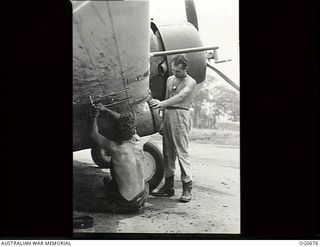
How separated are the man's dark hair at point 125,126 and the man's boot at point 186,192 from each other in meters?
0.49

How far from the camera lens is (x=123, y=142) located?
119 inches

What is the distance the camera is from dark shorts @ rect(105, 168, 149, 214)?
300cm

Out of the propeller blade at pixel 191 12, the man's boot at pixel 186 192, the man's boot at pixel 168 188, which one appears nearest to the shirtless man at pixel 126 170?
the man's boot at pixel 168 188

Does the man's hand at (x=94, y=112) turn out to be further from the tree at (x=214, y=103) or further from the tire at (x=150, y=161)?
the tree at (x=214, y=103)

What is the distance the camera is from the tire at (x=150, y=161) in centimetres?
301

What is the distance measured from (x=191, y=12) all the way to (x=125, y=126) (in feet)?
2.85

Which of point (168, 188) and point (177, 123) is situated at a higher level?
point (177, 123)

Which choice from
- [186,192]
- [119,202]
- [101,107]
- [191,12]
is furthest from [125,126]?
[191,12]

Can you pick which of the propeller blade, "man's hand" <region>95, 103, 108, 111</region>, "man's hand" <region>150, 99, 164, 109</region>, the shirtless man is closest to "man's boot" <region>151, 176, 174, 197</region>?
the shirtless man

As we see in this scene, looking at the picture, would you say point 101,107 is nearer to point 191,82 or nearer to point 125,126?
point 125,126

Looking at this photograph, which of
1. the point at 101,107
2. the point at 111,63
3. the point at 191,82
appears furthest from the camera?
the point at 191,82

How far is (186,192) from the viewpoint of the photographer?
3062 mm
